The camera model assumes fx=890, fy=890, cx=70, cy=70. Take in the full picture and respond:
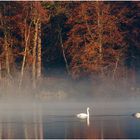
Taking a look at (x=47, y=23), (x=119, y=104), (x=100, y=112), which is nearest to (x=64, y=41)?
(x=47, y=23)

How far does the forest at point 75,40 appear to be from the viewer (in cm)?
5631

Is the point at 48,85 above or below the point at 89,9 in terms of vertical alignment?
below

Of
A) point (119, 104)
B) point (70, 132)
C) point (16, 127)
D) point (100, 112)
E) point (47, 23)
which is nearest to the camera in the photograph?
point (70, 132)

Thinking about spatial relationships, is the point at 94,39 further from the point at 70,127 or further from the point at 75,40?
the point at 70,127

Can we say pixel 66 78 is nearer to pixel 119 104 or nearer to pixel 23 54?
pixel 23 54

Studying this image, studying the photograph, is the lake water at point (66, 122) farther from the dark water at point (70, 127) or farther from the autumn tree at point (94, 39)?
the autumn tree at point (94, 39)

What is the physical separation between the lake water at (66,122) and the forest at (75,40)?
9.72 metres

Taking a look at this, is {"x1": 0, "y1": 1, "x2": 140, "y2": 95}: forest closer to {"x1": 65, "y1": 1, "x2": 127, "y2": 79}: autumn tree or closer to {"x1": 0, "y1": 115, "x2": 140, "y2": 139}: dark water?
{"x1": 65, "y1": 1, "x2": 127, "y2": 79}: autumn tree

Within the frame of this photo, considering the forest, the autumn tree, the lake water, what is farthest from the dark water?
the autumn tree

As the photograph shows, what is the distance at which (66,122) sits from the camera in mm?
37031

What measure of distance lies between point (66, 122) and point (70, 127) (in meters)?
2.19

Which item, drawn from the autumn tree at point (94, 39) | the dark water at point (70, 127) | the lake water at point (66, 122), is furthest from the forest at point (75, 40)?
the dark water at point (70, 127)

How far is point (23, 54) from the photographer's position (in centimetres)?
5747

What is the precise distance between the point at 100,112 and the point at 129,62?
17.6m
